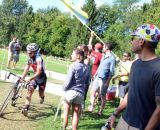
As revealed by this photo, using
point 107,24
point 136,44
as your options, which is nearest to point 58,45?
point 107,24

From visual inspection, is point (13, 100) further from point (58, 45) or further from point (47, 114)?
point (58, 45)

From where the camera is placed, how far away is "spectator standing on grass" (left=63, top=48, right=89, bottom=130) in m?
8.35

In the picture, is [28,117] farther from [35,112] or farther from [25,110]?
[35,112]

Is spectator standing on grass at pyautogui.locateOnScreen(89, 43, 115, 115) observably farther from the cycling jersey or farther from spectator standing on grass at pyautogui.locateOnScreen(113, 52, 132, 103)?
the cycling jersey

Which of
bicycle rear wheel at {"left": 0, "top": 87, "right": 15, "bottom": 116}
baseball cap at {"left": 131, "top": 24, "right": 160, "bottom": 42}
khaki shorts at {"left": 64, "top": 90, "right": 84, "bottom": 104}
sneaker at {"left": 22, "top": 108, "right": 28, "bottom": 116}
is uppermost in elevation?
baseball cap at {"left": 131, "top": 24, "right": 160, "bottom": 42}

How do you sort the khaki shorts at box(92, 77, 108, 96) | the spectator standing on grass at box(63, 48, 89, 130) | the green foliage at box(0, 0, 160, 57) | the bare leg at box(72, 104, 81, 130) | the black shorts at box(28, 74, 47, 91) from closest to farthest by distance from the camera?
1. the spectator standing on grass at box(63, 48, 89, 130)
2. the bare leg at box(72, 104, 81, 130)
3. the black shorts at box(28, 74, 47, 91)
4. the khaki shorts at box(92, 77, 108, 96)
5. the green foliage at box(0, 0, 160, 57)

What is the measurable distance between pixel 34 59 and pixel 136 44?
6.64 metres

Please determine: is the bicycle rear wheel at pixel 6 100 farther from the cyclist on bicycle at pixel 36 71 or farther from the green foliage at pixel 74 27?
the green foliage at pixel 74 27

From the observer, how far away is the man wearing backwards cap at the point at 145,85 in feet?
12.9

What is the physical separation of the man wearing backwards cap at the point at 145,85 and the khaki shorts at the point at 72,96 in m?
4.14

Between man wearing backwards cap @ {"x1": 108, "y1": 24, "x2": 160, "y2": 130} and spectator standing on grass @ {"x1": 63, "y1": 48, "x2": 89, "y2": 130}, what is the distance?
4.04m

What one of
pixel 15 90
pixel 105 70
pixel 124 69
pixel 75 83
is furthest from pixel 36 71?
pixel 75 83

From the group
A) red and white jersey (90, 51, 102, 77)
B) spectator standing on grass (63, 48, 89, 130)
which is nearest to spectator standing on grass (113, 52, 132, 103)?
red and white jersey (90, 51, 102, 77)

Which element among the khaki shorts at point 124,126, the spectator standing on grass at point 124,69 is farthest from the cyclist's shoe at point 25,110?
the khaki shorts at point 124,126
